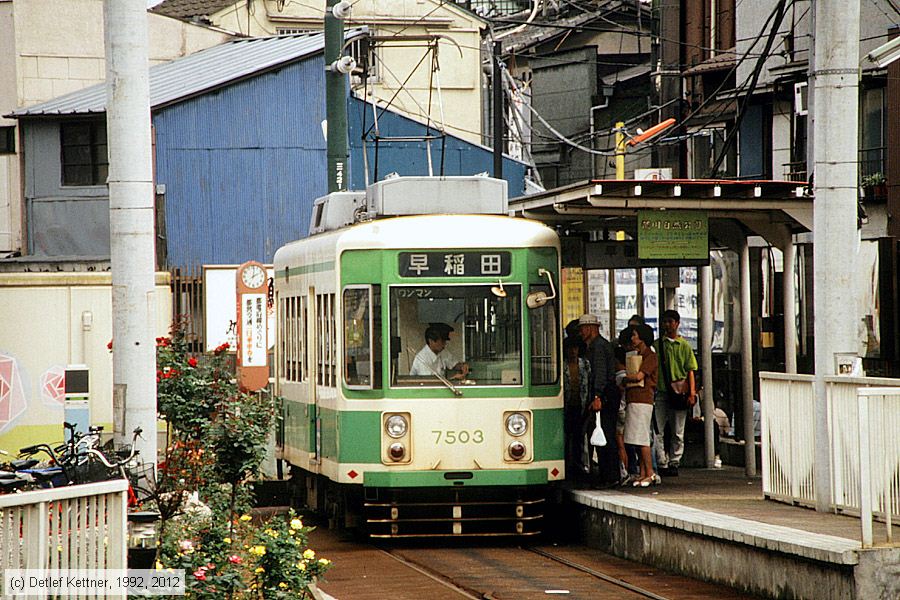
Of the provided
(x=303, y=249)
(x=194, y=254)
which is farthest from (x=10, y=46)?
(x=303, y=249)

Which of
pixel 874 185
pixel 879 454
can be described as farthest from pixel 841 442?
pixel 874 185

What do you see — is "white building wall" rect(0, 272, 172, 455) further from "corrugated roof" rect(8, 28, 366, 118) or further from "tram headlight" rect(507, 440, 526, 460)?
"tram headlight" rect(507, 440, 526, 460)

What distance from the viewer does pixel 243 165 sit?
108ft

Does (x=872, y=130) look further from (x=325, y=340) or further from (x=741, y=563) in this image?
(x=741, y=563)

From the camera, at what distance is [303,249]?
656 inches

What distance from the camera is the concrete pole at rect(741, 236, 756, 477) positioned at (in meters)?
16.9

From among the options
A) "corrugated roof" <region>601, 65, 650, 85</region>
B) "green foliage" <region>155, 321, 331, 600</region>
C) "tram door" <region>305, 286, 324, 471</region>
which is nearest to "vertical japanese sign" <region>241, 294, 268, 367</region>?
"tram door" <region>305, 286, 324, 471</region>

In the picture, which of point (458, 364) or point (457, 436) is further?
point (458, 364)

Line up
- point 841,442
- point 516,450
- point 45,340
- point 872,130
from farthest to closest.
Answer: point 872,130, point 45,340, point 516,450, point 841,442

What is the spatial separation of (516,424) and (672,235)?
2.62 m

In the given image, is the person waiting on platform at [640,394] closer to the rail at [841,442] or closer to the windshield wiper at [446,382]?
the rail at [841,442]

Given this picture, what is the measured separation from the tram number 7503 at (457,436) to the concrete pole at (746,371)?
12.9 ft

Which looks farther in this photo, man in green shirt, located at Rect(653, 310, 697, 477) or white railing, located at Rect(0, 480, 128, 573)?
man in green shirt, located at Rect(653, 310, 697, 477)

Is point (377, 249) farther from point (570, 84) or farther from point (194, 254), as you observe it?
point (570, 84)
